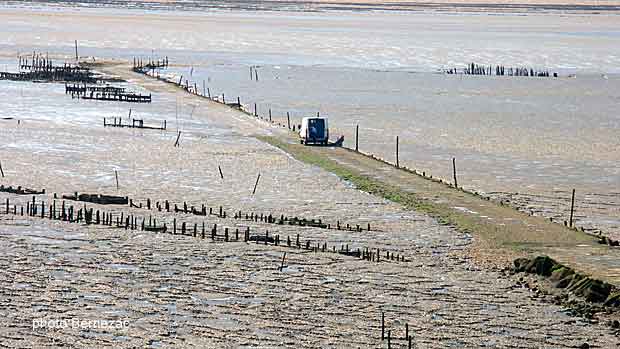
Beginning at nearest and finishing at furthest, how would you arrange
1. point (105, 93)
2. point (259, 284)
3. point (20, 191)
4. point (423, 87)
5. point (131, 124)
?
1. point (259, 284)
2. point (20, 191)
3. point (131, 124)
4. point (105, 93)
5. point (423, 87)

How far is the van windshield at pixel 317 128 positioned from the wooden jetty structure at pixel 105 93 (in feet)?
48.0

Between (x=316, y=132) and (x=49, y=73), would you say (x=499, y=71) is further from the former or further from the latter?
(x=316, y=132)

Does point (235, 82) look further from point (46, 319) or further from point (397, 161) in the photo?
point (46, 319)

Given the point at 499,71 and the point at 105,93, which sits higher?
the point at 499,71

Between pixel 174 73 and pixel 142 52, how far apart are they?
673 inches

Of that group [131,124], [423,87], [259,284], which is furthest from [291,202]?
[423,87]

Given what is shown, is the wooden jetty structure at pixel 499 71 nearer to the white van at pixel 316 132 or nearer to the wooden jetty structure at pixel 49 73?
the wooden jetty structure at pixel 49 73

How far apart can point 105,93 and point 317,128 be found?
1770cm

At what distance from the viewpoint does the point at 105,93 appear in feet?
185

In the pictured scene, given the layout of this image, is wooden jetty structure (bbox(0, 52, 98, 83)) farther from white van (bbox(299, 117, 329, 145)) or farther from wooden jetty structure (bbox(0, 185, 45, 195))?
wooden jetty structure (bbox(0, 185, 45, 195))

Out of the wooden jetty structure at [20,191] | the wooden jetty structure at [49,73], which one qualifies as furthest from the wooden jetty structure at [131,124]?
the wooden jetty structure at [49,73]

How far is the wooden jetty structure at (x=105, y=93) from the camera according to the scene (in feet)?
179

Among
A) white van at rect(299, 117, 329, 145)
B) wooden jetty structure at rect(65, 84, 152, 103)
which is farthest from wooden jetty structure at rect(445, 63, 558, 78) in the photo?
white van at rect(299, 117, 329, 145)

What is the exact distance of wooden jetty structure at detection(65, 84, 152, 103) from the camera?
54.6 m
